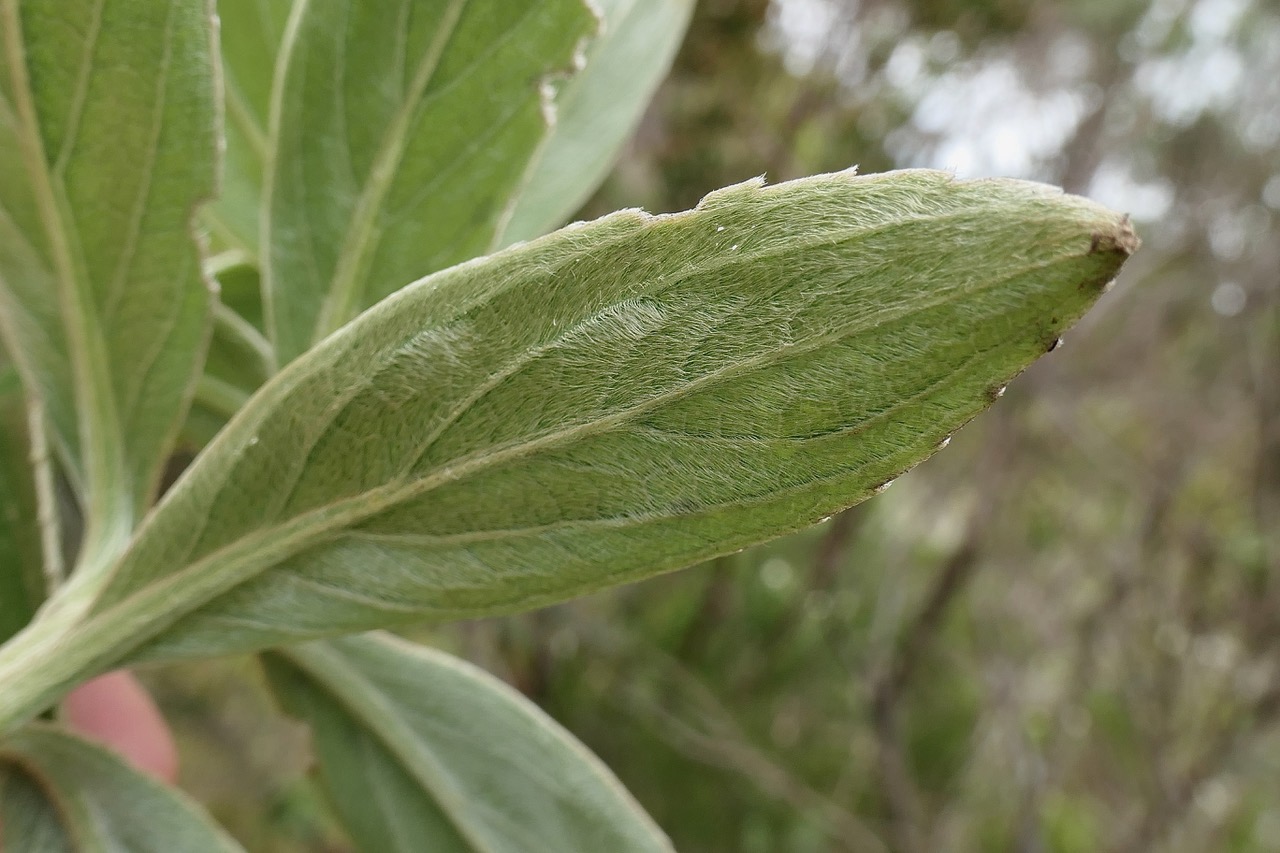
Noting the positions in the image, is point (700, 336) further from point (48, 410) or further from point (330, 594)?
point (48, 410)

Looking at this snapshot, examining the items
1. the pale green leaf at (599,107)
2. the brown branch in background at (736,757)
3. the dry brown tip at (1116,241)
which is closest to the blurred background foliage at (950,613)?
the brown branch in background at (736,757)

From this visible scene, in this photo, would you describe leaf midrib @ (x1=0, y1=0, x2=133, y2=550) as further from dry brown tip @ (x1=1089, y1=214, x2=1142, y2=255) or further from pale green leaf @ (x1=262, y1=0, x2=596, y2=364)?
dry brown tip @ (x1=1089, y1=214, x2=1142, y2=255)

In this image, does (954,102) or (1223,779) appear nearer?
(1223,779)

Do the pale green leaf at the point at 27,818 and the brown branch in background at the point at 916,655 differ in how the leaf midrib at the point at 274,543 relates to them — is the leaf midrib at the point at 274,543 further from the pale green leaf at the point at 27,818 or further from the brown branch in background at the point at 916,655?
the brown branch in background at the point at 916,655

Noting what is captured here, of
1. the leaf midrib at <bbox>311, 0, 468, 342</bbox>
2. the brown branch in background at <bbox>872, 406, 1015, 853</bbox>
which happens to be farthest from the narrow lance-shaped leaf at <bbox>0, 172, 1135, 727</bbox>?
the brown branch in background at <bbox>872, 406, 1015, 853</bbox>

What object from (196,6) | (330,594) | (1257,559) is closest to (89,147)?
(196,6)

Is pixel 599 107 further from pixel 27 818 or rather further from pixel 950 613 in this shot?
pixel 950 613
